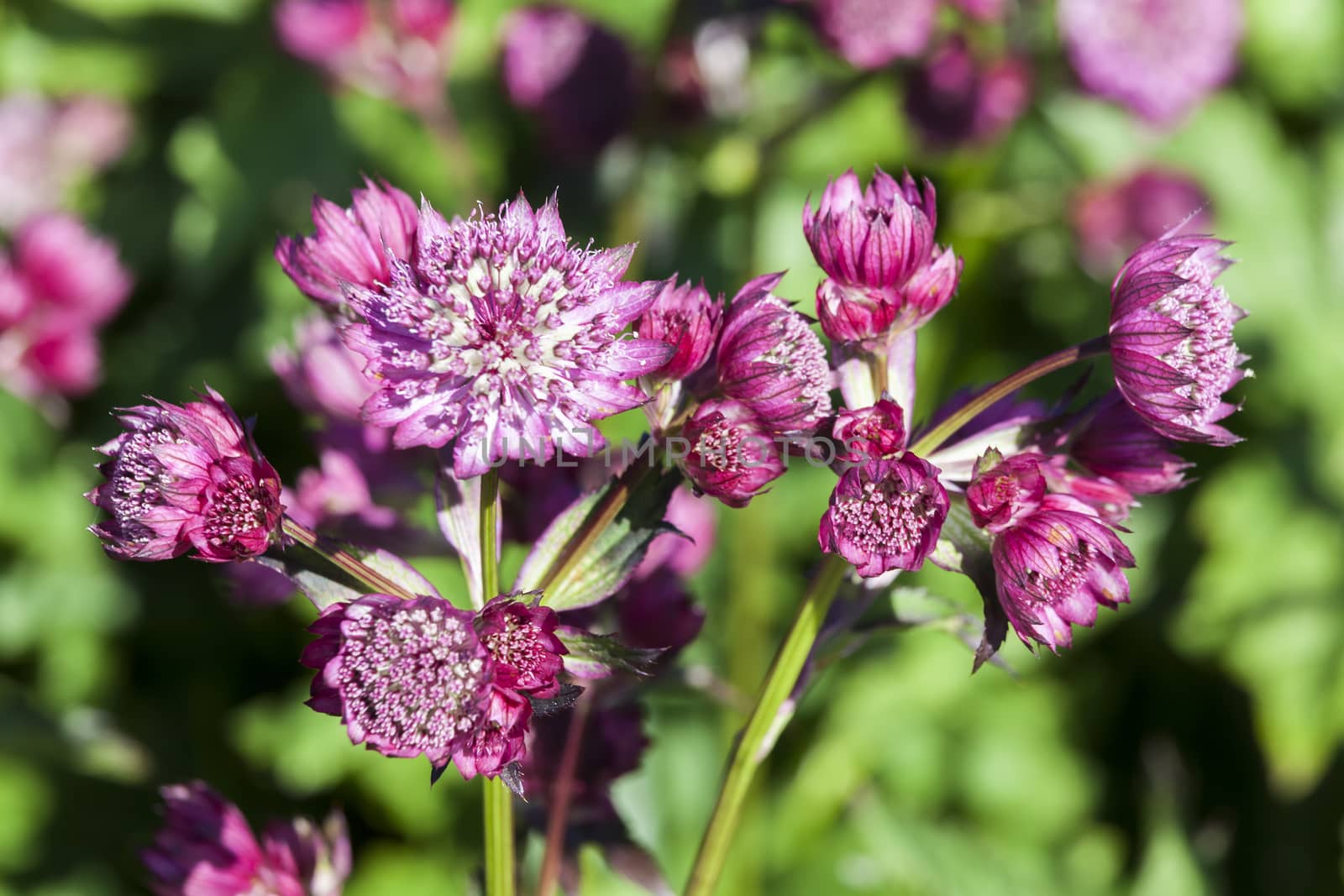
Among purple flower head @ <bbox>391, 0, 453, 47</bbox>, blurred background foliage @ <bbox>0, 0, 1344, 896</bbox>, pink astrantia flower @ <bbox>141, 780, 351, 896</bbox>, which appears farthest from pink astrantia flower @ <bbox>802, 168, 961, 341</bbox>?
purple flower head @ <bbox>391, 0, 453, 47</bbox>

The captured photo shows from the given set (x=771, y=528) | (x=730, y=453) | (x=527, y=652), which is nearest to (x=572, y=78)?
(x=771, y=528)

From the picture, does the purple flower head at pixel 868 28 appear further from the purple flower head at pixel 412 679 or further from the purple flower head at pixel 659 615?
the purple flower head at pixel 412 679

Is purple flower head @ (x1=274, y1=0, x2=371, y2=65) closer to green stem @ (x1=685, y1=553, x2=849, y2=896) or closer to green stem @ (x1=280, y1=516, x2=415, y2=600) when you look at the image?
green stem @ (x1=280, y1=516, x2=415, y2=600)

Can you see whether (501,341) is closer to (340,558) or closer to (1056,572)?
(340,558)

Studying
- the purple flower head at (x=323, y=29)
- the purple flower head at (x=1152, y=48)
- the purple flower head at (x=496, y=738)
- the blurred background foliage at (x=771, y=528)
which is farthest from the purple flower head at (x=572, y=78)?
the purple flower head at (x=496, y=738)

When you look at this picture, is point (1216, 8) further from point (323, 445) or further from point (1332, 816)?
point (323, 445)

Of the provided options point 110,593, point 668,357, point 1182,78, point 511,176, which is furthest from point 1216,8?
point 110,593
